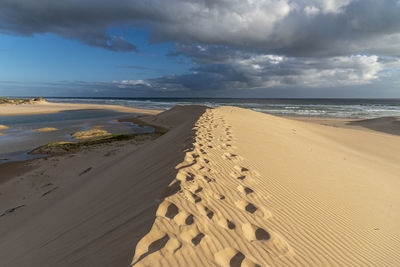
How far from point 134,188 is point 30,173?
24.4 ft

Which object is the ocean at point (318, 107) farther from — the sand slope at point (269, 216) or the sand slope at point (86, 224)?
the sand slope at point (86, 224)

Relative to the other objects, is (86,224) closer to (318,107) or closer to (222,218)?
(222,218)

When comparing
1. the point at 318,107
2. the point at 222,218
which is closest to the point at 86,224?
the point at 222,218

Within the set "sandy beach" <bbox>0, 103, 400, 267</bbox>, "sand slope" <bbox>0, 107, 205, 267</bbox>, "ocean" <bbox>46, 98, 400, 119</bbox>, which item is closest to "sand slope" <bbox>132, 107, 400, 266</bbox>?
"sandy beach" <bbox>0, 103, 400, 267</bbox>

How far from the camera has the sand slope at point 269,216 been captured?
7.54 feet

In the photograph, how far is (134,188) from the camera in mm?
4207

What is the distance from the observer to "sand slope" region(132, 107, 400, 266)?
7.54ft

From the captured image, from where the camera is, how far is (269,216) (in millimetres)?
3031

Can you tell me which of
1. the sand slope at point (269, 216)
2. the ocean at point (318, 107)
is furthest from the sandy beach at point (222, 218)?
the ocean at point (318, 107)

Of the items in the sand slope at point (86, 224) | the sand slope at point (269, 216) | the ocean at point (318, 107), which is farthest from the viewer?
the ocean at point (318, 107)

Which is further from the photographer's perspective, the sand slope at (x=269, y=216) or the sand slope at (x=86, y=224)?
the sand slope at (x=86, y=224)

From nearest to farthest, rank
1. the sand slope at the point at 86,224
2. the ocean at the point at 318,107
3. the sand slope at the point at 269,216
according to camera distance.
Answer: the sand slope at the point at 269,216
the sand slope at the point at 86,224
the ocean at the point at 318,107

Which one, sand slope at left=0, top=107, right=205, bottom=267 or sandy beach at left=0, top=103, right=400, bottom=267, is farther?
sand slope at left=0, top=107, right=205, bottom=267

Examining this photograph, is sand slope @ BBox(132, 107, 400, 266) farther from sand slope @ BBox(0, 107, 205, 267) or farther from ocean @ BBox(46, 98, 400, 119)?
ocean @ BBox(46, 98, 400, 119)
